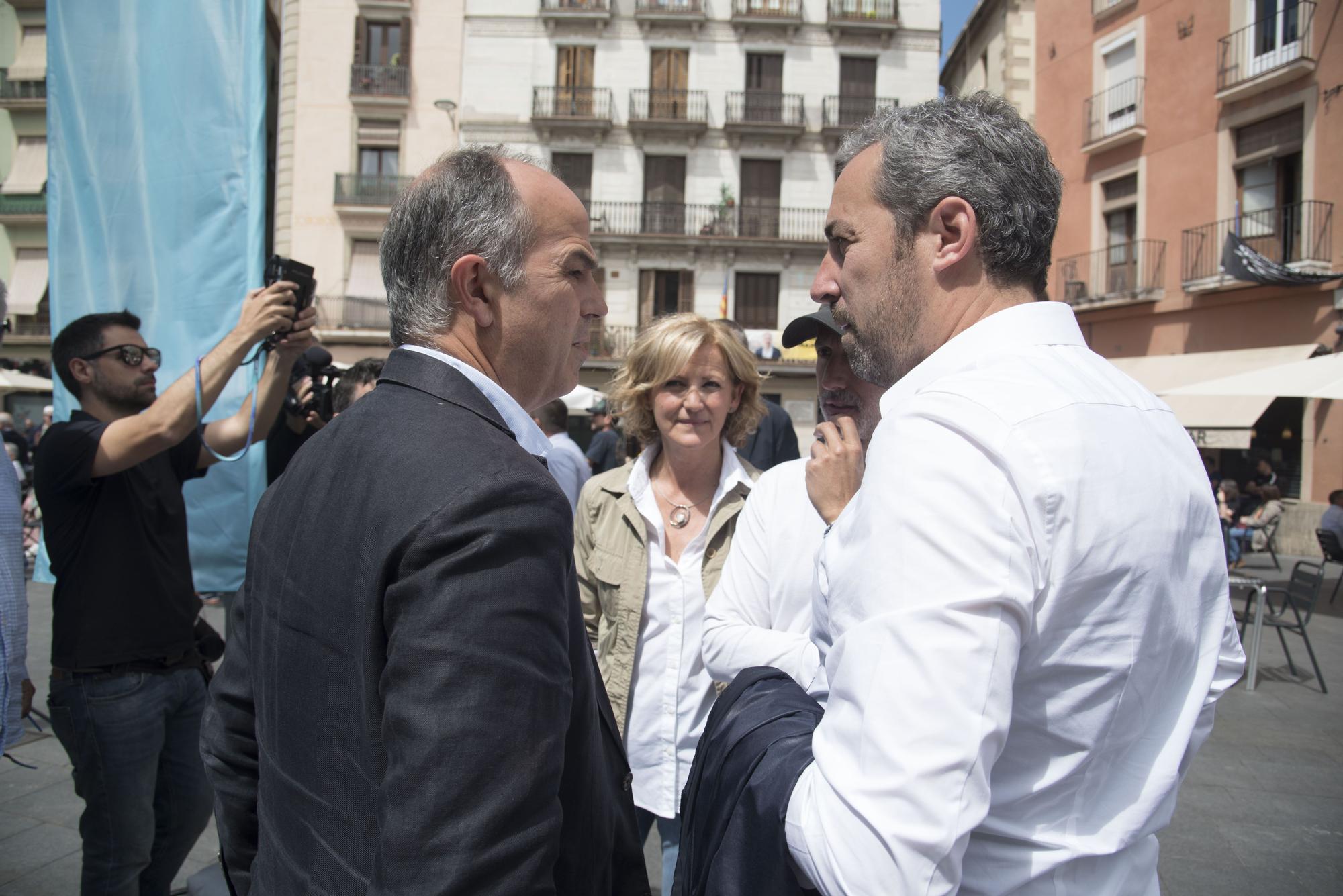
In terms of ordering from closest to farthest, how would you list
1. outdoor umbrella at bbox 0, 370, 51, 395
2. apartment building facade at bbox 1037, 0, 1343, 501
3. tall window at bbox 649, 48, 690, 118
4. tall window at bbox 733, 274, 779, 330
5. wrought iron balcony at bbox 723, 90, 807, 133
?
outdoor umbrella at bbox 0, 370, 51, 395
apartment building facade at bbox 1037, 0, 1343, 501
wrought iron balcony at bbox 723, 90, 807, 133
tall window at bbox 649, 48, 690, 118
tall window at bbox 733, 274, 779, 330

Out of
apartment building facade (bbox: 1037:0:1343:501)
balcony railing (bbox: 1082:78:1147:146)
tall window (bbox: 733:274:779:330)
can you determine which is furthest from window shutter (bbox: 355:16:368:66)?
balcony railing (bbox: 1082:78:1147:146)

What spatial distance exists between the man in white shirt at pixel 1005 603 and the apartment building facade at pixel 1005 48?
21153 mm

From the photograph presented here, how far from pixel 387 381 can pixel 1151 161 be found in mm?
20071

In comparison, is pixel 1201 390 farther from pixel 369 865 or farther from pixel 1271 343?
pixel 369 865

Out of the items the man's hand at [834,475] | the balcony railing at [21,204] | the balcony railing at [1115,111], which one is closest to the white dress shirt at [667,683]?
the man's hand at [834,475]

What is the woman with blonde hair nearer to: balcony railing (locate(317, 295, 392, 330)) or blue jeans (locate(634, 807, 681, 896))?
blue jeans (locate(634, 807, 681, 896))

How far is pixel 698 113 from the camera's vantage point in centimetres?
2398

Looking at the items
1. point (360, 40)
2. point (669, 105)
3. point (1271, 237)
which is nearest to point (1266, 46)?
point (1271, 237)

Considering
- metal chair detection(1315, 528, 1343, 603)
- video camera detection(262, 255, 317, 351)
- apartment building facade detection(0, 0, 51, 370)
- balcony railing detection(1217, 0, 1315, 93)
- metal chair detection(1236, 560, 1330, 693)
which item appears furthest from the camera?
apartment building facade detection(0, 0, 51, 370)

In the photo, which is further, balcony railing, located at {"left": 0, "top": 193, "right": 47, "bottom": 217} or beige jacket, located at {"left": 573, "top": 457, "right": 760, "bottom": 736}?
balcony railing, located at {"left": 0, "top": 193, "right": 47, "bottom": 217}

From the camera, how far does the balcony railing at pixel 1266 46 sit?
47.9ft

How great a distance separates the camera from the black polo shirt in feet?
8.01

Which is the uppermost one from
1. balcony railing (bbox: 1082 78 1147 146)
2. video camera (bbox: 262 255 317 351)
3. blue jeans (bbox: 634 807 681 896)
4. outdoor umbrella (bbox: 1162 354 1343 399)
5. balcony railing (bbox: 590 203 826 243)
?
balcony railing (bbox: 1082 78 1147 146)

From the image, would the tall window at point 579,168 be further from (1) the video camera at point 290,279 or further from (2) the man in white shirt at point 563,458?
(1) the video camera at point 290,279
